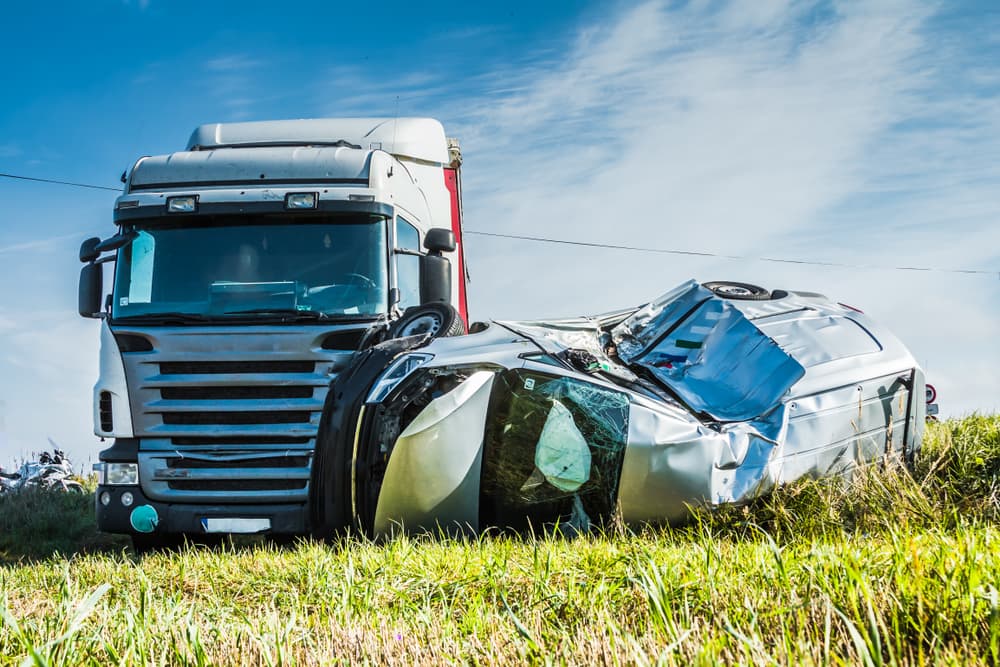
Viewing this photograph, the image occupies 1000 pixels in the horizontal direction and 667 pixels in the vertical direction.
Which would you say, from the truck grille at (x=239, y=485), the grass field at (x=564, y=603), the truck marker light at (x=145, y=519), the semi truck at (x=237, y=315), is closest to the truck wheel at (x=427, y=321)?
the semi truck at (x=237, y=315)

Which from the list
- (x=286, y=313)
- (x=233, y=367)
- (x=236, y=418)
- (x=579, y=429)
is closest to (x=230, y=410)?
(x=236, y=418)

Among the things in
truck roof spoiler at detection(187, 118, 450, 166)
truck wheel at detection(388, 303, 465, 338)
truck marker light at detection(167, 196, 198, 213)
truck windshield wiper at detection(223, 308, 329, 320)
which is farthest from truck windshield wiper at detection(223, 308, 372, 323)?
truck roof spoiler at detection(187, 118, 450, 166)

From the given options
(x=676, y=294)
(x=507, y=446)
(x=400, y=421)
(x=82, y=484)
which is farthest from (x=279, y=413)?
(x=82, y=484)

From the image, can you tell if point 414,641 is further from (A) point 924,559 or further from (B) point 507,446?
(B) point 507,446

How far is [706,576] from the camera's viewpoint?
324cm

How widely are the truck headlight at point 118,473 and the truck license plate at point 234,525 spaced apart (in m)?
0.68

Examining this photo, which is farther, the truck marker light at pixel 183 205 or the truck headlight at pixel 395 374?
the truck marker light at pixel 183 205

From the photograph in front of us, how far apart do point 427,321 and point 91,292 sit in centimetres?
290

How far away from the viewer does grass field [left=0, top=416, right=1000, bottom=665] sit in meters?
2.52

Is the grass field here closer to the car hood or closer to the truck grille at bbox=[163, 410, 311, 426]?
the car hood

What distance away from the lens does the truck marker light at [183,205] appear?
7055mm

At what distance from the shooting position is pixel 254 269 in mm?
6977

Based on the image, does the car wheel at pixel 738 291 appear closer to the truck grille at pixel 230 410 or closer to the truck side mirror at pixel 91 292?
the truck grille at pixel 230 410

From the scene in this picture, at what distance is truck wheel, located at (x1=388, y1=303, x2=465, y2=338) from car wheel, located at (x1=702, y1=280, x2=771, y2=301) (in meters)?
1.95
